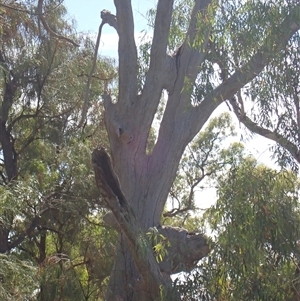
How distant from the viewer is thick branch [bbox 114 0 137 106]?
7414 millimetres

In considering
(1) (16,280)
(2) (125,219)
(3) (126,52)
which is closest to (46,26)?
(3) (126,52)

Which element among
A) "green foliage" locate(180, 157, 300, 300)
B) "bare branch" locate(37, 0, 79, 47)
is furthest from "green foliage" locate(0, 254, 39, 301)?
"bare branch" locate(37, 0, 79, 47)

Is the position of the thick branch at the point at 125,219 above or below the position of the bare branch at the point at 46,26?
below

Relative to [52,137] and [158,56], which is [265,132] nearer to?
[158,56]

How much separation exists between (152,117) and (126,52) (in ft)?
3.00

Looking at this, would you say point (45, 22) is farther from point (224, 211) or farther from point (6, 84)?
point (224, 211)

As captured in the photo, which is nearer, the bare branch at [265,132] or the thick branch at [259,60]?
the thick branch at [259,60]

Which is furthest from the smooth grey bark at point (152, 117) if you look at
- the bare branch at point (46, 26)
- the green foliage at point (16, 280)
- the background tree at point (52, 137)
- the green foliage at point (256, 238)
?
the green foliage at point (256, 238)

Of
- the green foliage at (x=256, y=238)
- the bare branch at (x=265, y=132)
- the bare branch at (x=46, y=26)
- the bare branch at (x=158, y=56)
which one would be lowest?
the green foliage at (x=256, y=238)

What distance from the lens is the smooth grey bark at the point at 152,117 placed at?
672 centimetres

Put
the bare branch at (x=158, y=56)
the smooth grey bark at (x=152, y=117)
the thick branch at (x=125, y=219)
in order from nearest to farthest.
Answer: the thick branch at (x=125, y=219) < the smooth grey bark at (x=152, y=117) < the bare branch at (x=158, y=56)

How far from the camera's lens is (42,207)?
27.1ft

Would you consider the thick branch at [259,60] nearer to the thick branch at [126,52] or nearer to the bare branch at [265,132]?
the bare branch at [265,132]

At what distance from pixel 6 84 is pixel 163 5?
111 inches
